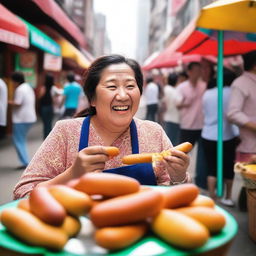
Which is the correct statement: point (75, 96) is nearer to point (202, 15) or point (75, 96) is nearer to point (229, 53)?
point (229, 53)

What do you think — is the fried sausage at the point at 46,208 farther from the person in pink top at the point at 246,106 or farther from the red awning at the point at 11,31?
the red awning at the point at 11,31

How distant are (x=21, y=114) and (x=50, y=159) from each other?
573cm

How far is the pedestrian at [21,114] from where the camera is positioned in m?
7.55

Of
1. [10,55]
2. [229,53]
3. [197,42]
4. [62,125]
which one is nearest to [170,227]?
[62,125]

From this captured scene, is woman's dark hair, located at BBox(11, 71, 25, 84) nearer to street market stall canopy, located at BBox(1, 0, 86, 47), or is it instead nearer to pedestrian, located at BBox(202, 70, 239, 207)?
pedestrian, located at BBox(202, 70, 239, 207)

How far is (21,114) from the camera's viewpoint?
25.0 feet

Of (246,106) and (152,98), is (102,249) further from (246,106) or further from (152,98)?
(152,98)

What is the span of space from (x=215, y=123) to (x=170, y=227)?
437cm

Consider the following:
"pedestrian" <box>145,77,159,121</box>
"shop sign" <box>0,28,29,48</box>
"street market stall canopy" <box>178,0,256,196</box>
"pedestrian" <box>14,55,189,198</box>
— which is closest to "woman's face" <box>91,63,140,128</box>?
"pedestrian" <box>14,55,189,198</box>

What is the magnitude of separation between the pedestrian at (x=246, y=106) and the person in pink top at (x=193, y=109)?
5.11 feet

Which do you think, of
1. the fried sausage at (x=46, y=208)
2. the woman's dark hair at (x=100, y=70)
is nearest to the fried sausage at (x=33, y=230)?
the fried sausage at (x=46, y=208)

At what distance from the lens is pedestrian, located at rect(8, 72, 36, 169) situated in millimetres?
7555

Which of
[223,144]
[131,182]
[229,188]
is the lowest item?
[229,188]

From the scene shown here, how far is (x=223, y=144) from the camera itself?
5.32 m
